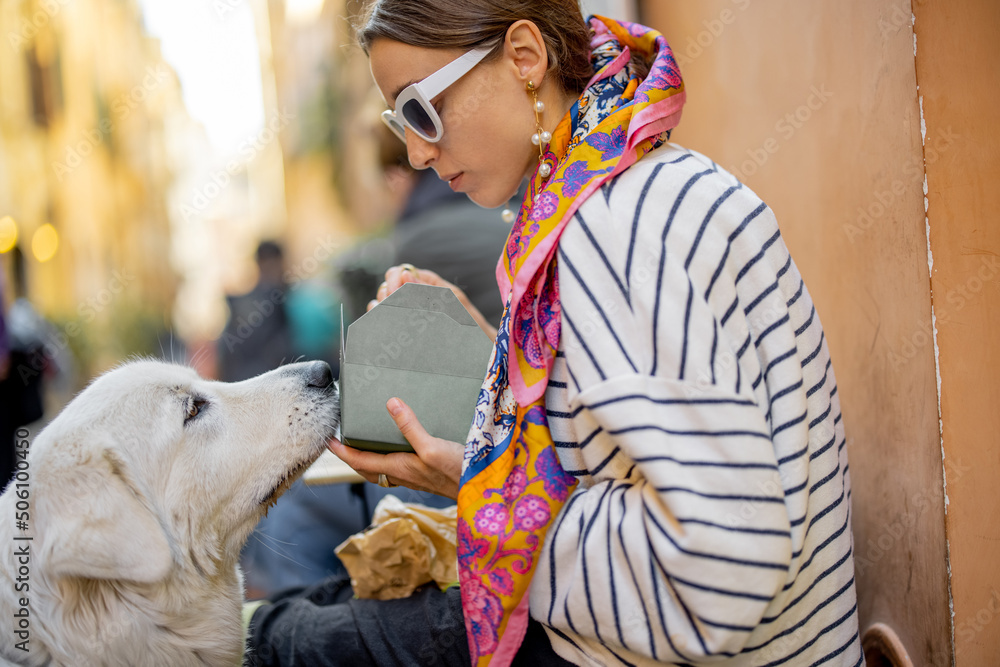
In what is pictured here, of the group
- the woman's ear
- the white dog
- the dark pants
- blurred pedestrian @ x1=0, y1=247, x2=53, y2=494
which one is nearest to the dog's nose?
the white dog

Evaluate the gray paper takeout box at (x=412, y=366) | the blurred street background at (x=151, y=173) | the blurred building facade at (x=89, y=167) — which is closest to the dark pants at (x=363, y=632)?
the gray paper takeout box at (x=412, y=366)

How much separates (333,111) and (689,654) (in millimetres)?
11752

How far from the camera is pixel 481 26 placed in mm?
1419

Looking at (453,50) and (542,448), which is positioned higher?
(453,50)

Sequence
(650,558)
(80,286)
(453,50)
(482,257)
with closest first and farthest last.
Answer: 1. (650,558)
2. (453,50)
3. (482,257)
4. (80,286)

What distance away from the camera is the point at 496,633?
1242mm

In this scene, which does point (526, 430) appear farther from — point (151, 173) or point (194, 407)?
point (151, 173)

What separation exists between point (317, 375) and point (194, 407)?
1.15 feet

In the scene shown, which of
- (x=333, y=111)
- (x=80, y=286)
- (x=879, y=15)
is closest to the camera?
(x=879, y=15)

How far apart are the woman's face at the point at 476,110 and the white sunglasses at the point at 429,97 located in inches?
0.8

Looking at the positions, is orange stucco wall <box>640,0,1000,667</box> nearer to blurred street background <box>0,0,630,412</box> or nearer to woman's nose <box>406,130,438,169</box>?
woman's nose <box>406,130,438,169</box>

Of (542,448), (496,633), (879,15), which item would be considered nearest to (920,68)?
(879,15)

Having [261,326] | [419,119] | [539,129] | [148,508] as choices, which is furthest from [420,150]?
[261,326]

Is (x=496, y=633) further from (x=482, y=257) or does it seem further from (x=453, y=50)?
(x=482, y=257)
